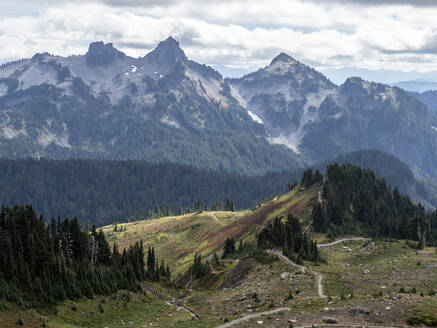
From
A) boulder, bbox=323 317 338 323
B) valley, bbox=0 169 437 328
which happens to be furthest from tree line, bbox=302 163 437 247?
boulder, bbox=323 317 338 323

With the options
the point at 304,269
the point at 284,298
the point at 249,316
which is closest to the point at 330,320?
the point at 249,316

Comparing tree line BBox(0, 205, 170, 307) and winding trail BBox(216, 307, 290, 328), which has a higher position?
tree line BBox(0, 205, 170, 307)

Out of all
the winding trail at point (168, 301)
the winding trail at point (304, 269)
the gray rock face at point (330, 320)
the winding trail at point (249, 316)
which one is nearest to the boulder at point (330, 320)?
the gray rock face at point (330, 320)

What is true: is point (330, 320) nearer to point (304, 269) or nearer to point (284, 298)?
point (284, 298)

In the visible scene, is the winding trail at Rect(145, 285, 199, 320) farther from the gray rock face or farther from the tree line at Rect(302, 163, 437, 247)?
the tree line at Rect(302, 163, 437, 247)

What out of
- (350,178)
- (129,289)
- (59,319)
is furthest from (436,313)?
(350,178)

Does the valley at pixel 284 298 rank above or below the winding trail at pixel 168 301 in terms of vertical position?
above

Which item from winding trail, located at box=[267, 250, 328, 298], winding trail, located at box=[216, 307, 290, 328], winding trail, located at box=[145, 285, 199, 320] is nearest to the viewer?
winding trail, located at box=[216, 307, 290, 328]

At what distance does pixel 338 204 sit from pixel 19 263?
11738 centimetres

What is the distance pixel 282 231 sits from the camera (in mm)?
123625

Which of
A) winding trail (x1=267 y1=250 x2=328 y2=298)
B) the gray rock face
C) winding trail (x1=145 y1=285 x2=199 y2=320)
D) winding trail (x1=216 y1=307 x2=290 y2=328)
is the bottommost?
winding trail (x1=145 y1=285 x2=199 y2=320)

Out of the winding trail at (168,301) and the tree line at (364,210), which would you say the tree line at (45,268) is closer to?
the winding trail at (168,301)

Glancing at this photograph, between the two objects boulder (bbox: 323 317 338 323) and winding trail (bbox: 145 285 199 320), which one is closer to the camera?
boulder (bbox: 323 317 338 323)

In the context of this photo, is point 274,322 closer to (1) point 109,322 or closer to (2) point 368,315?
(2) point 368,315
